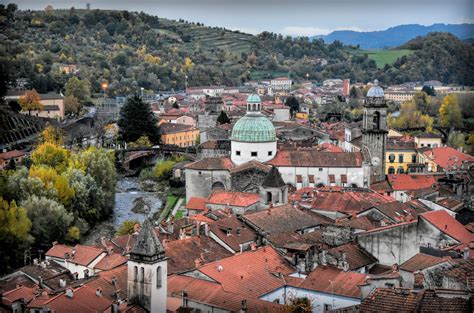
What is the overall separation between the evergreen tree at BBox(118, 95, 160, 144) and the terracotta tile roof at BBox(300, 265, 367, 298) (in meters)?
26.1

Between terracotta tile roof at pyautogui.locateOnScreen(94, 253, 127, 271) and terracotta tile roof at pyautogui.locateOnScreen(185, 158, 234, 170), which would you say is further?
terracotta tile roof at pyautogui.locateOnScreen(185, 158, 234, 170)

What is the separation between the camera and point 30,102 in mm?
40594

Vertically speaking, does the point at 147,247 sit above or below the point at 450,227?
above

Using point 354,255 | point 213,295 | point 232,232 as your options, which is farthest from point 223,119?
point 213,295

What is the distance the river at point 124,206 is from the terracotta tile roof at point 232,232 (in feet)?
19.7

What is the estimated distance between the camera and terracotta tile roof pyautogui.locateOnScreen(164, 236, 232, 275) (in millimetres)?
15180

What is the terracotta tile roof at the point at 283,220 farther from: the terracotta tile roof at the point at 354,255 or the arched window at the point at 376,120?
the arched window at the point at 376,120

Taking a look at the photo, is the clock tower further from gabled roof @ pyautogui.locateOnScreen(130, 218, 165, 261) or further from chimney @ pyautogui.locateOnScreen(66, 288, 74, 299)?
chimney @ pyautogui.locateOnScreen(66, 288, 74, 299)

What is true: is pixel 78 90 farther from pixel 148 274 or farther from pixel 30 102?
pixel 148 274

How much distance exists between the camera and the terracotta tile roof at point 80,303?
13.0 metres

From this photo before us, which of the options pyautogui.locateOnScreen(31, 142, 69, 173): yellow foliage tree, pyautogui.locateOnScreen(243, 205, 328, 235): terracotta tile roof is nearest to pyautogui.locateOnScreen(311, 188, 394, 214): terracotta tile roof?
pyautogui.locateOnScreen(243, 205, 328, 235): terracotta tile roof

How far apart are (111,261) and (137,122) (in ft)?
77.7

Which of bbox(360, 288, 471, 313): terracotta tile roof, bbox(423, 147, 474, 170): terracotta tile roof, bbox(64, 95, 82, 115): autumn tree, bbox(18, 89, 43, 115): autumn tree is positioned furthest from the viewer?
bbox(64, 95, 82, 115): autumn tree

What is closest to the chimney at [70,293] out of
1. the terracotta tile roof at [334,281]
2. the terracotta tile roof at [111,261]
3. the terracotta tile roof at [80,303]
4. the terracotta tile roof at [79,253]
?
the terracotta tile roof at [80,303]
